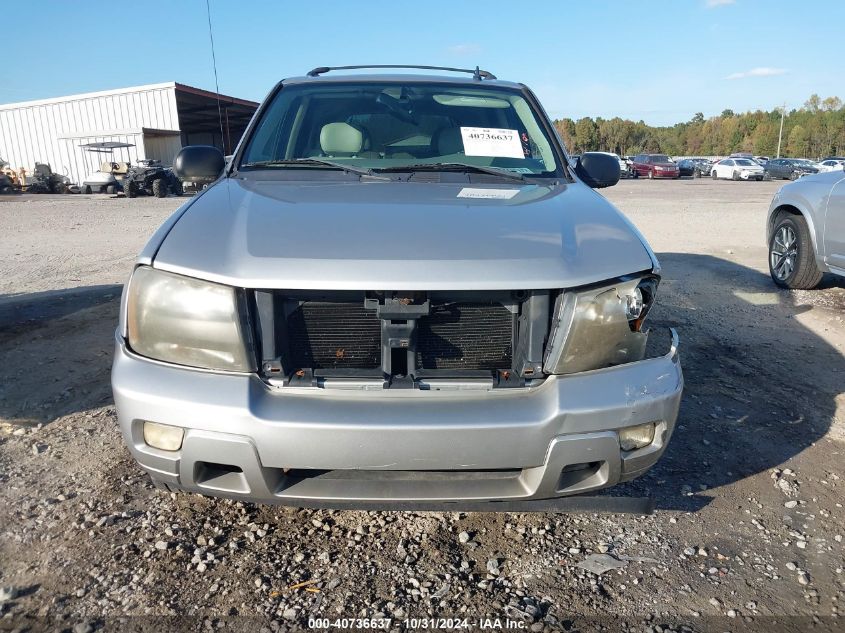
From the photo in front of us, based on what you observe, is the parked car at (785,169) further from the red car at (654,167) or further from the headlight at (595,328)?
the headlight at (595,328)

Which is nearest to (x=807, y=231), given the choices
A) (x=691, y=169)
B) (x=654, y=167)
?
(x=654, y=167)

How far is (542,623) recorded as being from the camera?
6.36ft

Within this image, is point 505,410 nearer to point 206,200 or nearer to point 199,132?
point 206,200

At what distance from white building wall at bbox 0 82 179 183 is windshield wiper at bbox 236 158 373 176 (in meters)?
34.8

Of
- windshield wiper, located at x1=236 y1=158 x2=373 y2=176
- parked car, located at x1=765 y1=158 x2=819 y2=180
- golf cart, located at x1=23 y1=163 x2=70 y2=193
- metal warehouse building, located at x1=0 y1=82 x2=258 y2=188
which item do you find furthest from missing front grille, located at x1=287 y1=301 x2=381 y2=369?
parked car, located at x1=765 y1=158 x2=819 y2=180

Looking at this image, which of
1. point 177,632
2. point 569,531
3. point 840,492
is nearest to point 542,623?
point 569,531

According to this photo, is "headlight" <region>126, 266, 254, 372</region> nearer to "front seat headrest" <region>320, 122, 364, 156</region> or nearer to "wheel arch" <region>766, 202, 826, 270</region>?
"front seat headrest" <region>320, 122, 364, 156</region>

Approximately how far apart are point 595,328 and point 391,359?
662 mm

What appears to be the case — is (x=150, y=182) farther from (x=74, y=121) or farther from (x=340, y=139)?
(x=340, y=139)

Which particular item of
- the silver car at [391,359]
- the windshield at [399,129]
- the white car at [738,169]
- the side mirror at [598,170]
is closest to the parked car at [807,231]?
the side mirror at [598,170]

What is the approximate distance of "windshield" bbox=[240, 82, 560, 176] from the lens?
3068 millimetres

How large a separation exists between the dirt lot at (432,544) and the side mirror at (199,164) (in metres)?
1.34

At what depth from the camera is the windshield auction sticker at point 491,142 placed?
3092 millimetres

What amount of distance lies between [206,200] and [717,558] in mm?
2384
